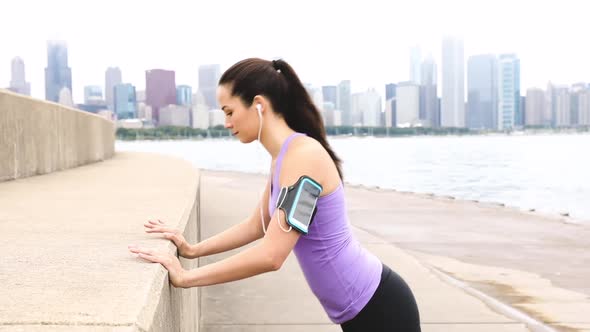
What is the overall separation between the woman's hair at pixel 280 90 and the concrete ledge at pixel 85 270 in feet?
2.16

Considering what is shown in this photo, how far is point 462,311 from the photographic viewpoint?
569 cm

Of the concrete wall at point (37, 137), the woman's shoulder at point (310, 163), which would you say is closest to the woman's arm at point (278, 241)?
the woman's shoulder at point (310, 163)

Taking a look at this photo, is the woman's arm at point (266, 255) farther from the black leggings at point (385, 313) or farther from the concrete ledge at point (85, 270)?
the black leggings at point (385, 313)

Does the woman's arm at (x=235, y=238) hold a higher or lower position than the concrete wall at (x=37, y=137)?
lower

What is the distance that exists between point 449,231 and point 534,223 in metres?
2.99

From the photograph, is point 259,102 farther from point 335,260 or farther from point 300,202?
point 335,260

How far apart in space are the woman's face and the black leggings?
0.69m

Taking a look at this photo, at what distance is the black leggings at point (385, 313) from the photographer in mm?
2277

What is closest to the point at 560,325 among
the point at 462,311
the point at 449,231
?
the point at 462,311

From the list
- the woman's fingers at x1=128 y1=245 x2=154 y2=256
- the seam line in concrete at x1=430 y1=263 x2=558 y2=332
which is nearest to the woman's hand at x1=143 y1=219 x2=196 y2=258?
the woman's fingers at x1=128 y1=245 x2=154 y2=256

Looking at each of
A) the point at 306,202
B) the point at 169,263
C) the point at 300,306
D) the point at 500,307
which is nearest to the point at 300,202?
the point at 306,202

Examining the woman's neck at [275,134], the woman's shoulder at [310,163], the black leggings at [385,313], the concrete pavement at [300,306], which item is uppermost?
the woman's neck at [275,134]

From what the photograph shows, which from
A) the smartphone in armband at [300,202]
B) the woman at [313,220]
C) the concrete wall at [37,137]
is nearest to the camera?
A: the smartphone in armband at [300,202]

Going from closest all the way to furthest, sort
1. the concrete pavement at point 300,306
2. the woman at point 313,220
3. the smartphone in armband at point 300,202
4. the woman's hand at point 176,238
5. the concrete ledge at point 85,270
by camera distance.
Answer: the concrete ledge at point 85,270, the smartphone in armband at point 300,202, the woman at point 313,220, the woman's hand at point 176,238, the concrete pavement at point 300,306
